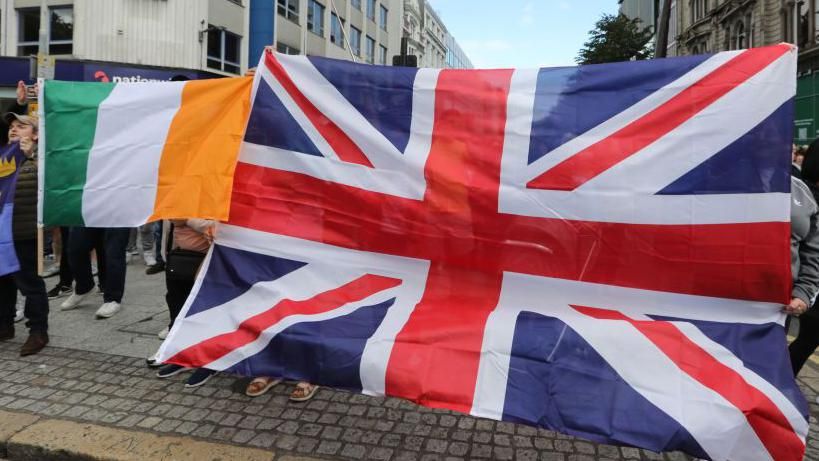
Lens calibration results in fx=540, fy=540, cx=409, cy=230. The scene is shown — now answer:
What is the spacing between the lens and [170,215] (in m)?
3.43

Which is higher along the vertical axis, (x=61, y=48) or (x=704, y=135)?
(x=61, y=48)

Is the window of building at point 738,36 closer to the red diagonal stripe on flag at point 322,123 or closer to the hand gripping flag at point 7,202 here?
the red diagonal stripe on flag at point 322,123

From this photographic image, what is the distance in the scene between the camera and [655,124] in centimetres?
274

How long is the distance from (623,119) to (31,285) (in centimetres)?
479

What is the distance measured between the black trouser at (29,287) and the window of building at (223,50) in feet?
60.3

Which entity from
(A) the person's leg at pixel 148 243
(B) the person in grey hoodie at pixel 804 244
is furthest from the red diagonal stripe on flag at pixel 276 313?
(A) the person's leg at pixel 148 243

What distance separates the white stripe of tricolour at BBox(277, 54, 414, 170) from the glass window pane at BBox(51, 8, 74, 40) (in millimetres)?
20379

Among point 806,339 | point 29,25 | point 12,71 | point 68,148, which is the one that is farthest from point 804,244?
point 29,25

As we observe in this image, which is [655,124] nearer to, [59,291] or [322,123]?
[322,123]

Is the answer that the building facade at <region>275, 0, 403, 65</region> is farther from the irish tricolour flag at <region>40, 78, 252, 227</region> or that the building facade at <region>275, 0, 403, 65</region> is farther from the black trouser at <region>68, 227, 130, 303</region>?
the irish tricolour flag at <region>40, 78, 252, 227</region>

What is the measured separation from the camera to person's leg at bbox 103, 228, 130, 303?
5375mm

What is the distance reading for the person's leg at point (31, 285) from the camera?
4.53 m

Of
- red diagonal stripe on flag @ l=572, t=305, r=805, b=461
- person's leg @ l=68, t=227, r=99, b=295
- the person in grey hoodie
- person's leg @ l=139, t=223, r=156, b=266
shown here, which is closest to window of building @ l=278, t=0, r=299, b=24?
person's leg @ l=139, t=223, r=156, b=266

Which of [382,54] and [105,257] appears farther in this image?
[382,54]
